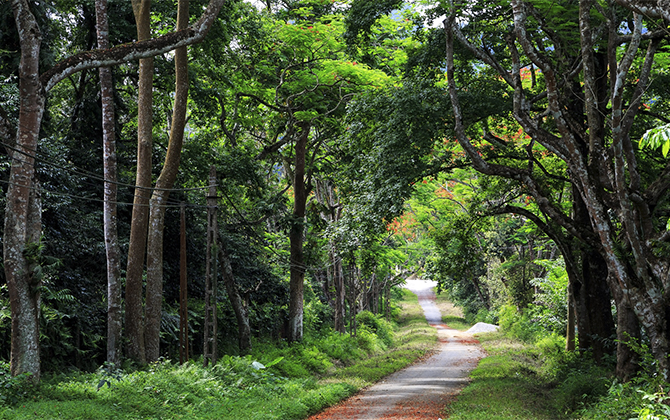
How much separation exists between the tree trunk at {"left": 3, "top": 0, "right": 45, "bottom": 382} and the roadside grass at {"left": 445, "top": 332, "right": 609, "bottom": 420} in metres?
8.02

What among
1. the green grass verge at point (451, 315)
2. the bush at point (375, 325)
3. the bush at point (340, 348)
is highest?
the bush at point (340, 348)

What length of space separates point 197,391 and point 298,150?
484 inches

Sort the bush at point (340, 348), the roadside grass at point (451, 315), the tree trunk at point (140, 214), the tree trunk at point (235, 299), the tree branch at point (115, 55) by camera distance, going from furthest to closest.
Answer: the roadside grass at point (451, 315)
the bush at point (340, 348)
the tree trunk at point (235, 299)
the tree trunk at point (140, 214)
the tree branch at point (115, 55)

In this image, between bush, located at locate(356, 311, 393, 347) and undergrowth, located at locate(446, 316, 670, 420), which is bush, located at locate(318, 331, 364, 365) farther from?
bush, located at locate(356, 311, 393, 347)

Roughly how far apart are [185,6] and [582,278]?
13.0m

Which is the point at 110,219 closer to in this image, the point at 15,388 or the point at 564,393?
the point at 15,388

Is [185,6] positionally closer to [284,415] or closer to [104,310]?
[104,310]

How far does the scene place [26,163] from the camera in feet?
31.0

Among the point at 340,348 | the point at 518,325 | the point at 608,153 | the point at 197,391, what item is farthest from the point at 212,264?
the point at 518,325

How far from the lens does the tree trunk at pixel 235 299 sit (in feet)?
63.4

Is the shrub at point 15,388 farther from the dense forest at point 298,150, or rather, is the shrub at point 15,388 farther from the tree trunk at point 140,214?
the tree trunk at point 140,214

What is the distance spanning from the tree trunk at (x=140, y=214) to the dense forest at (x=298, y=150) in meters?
0.05

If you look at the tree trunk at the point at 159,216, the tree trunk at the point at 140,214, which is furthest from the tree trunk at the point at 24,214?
the tree trunk at the point at 159,216

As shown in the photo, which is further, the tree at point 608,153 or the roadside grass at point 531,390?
the roadside grass at point 531,390
